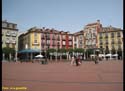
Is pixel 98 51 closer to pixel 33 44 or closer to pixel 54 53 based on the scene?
pixel 54 53

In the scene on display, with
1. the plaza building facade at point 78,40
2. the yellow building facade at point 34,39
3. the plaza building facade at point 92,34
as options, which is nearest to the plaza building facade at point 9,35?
the yellow building facade at point 34,39

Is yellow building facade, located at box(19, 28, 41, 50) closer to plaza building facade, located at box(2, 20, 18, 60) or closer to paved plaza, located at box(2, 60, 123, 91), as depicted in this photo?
plaza building facade, located at box(2, 20, 18, 60)

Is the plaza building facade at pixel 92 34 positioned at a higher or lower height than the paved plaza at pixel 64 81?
higher

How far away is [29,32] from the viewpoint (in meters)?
83.4

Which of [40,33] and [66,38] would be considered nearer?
[40,33]

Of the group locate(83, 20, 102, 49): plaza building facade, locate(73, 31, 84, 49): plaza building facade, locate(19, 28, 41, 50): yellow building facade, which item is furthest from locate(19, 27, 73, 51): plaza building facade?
locate(83, 20, 102, 49): plaza building facade

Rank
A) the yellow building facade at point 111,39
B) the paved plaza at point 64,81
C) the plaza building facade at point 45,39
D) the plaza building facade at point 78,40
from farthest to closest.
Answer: the plaza building facade at point 78,40, the yellow building facade at point 111,39, the plaza building facade at point 45,39, the paved plaza at point 64,81

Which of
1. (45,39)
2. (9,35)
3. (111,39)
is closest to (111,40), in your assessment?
(111,39)

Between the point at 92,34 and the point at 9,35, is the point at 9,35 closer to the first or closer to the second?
the point at 9,35

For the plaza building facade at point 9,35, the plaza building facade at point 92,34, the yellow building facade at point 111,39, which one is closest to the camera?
the plaza building facade at point 9,35

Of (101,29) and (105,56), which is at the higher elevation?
(101,29)

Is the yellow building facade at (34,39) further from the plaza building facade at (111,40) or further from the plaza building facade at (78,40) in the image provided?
the plaza building facade at (111,40)

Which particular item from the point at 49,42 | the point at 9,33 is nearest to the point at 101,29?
the point at 49,42

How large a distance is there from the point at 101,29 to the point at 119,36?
8.75 m
